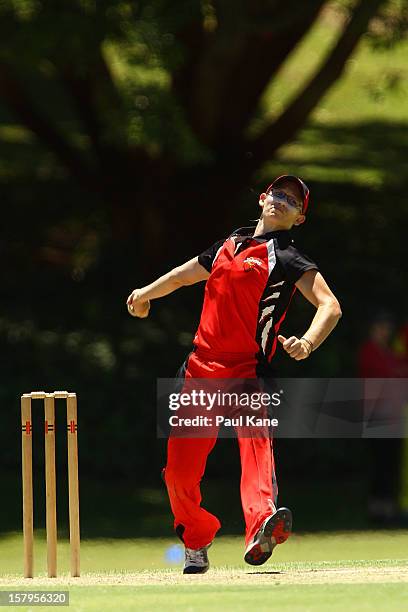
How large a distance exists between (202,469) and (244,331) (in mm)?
767

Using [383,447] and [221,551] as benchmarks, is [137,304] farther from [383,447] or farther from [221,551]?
[383,447]

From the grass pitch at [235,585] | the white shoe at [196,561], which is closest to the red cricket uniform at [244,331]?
the white shoe at [196,561]

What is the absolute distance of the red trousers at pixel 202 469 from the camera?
6953 mm

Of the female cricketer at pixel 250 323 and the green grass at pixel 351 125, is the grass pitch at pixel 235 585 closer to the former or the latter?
the female cricketer at pixel 250 323

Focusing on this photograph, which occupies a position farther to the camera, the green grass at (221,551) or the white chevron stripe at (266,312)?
the green grass at (221,551)

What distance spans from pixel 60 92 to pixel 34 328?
1265 centimetres

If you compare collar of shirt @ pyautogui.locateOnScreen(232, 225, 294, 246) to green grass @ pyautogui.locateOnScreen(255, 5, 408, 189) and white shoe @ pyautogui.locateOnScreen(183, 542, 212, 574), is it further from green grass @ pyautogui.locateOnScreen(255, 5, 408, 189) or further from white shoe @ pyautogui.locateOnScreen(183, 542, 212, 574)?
green grass @ pyautogui.locateOnScreen(255, 5, 408, 189)

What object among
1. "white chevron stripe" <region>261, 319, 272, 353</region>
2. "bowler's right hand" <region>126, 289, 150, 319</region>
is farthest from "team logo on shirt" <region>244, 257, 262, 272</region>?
"bowler's right hand" <region>126, 289, 150, 319</region>

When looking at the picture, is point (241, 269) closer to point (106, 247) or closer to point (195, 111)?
point (195, 111)

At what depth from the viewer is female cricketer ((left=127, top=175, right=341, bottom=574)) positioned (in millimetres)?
7020

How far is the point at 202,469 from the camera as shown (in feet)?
23.8

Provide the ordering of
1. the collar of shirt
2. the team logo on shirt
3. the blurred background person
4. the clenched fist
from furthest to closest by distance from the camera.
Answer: the blurred background person, the collar of shirt, the team logo on shirt, the clenched fist

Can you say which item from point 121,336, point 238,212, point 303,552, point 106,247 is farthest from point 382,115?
point 303,552

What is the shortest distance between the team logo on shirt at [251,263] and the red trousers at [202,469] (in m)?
0.45
